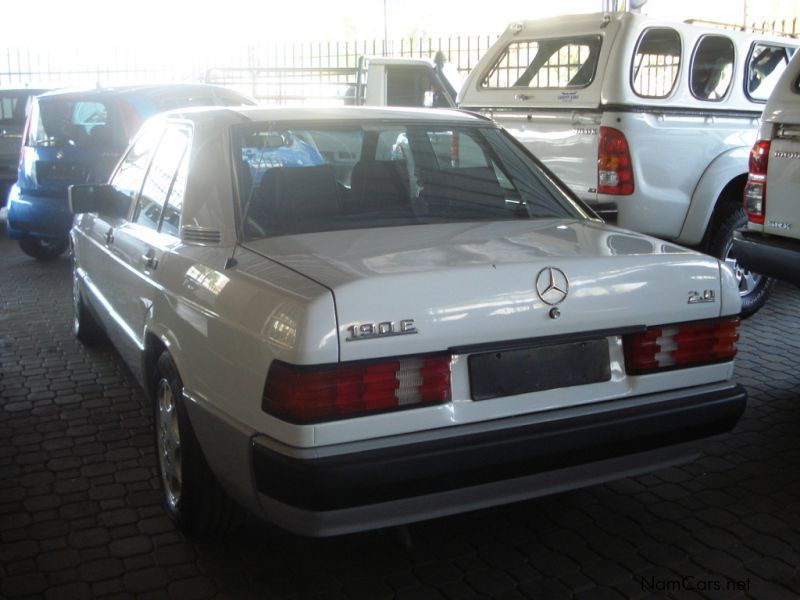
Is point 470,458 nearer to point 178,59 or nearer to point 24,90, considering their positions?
point 24,90

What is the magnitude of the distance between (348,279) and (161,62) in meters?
22.1

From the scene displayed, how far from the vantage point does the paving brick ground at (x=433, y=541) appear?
10.7 feet

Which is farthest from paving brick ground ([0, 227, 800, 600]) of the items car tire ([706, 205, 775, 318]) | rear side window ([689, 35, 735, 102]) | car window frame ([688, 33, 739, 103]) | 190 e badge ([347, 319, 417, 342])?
rear side window ([689, 35, 735, 102])

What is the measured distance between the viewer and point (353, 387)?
2.77 meters

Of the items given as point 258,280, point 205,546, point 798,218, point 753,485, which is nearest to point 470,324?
point 258,280

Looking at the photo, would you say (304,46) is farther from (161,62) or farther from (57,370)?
(57,370)

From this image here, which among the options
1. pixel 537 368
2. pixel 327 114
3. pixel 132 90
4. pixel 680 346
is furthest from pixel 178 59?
pixel 537 368

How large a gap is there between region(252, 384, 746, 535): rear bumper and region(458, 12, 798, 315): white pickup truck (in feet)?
12.3

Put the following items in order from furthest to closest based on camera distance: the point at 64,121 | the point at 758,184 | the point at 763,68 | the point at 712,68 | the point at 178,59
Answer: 1. the point at 178,59
2. the point at 64,121
3. the point at 763,68
4. the point at 712,68
5. the point at 758,184

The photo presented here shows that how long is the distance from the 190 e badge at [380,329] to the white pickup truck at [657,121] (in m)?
4.33

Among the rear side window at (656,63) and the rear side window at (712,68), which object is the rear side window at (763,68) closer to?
the rear side window at (712,68)

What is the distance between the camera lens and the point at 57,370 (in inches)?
233

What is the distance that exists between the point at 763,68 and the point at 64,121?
626 cm

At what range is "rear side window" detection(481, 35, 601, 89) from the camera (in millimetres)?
7309
